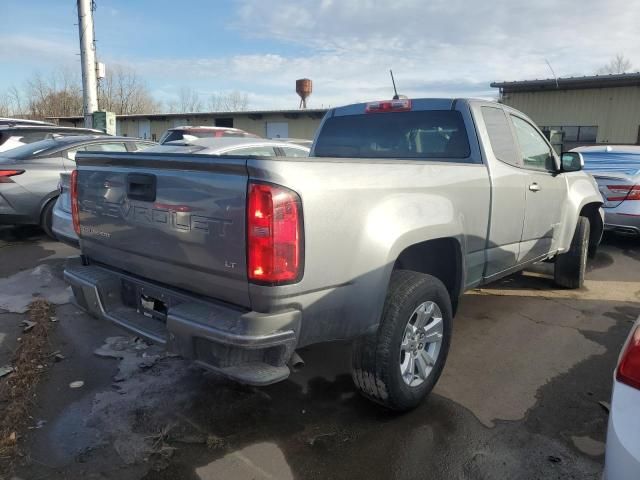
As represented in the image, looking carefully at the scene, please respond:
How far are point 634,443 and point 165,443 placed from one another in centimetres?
226

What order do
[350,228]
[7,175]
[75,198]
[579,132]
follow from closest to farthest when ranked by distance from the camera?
[350,228], [75,198], [7,175], [579,132]

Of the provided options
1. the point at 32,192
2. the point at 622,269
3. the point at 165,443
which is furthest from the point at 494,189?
the point at 32,192

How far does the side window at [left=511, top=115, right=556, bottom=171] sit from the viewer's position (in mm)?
4355

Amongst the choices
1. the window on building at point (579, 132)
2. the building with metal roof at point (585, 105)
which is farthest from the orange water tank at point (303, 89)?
the window on building at point (579, 132)

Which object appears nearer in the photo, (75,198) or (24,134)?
(75,198)

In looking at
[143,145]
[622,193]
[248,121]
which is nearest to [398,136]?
[622,193]

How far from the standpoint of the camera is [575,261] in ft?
18.2

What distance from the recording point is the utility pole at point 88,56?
53.7 feet

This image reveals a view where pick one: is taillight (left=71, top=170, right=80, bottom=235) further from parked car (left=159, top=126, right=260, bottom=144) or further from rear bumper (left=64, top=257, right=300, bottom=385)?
parked car (left=159, top=126, right=260, bottom=144)

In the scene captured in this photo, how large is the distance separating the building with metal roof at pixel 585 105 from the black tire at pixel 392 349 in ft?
55.7

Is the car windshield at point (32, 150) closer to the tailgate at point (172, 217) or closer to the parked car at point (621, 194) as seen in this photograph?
the tailgate at point (172, 217)

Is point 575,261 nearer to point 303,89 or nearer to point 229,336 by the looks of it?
point 229,336

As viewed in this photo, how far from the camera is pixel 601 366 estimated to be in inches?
147

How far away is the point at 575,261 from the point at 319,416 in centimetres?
387
